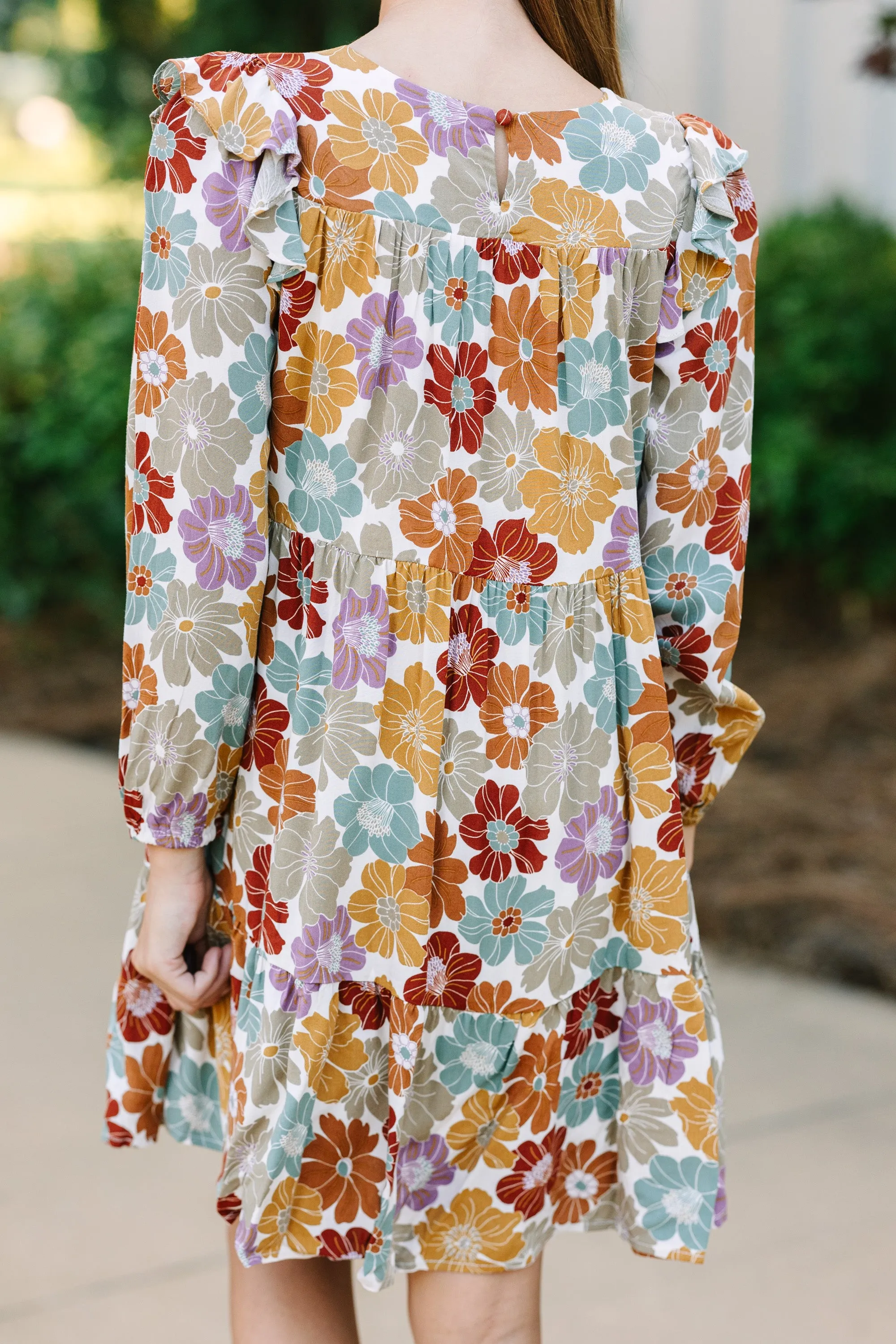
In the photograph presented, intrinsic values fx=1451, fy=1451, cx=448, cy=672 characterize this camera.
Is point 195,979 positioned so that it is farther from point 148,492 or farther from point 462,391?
point 462,391

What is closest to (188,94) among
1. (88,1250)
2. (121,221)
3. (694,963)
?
(694,963)

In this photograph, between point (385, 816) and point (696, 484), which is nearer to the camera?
point (385, 816)

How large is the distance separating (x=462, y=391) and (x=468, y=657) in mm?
247

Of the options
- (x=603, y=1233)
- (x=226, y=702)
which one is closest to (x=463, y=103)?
(x=226, y=702)

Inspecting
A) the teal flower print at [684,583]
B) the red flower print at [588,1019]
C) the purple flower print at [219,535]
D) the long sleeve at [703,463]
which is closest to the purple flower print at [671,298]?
the long sleeve at [703,463]

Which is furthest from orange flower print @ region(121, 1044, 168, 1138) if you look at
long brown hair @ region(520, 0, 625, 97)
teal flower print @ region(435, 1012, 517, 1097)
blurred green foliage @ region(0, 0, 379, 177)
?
blurred green foliage @ region(0, 0, 379, 177)

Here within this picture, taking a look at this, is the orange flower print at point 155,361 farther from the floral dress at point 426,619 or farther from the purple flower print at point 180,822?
the purple flower print at point 180,822

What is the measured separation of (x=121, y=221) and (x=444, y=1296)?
714 cm

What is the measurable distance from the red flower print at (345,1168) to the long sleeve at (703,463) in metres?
0.51

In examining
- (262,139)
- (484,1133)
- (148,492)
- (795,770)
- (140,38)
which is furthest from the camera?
(140,38)

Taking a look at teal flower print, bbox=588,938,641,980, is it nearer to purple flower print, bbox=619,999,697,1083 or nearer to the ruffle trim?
purple flower print, bbox=619,999,697,1083

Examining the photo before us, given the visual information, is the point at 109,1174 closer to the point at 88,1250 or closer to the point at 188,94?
the point at 88,1250

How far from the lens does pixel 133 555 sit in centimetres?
138

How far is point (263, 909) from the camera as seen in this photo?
1.42 m
